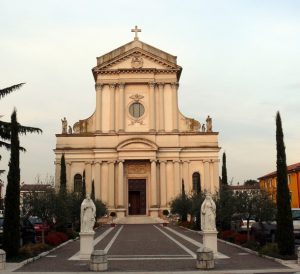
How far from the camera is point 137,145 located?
5309cm

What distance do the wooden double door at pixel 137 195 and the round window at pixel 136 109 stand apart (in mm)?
7908

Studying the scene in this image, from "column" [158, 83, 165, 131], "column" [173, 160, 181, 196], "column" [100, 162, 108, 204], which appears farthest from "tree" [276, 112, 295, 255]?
"column" [100, 162, 108, 204]

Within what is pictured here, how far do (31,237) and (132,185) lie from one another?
2996cm

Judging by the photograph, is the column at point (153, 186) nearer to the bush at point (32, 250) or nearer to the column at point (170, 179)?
the column at point (170, 179)

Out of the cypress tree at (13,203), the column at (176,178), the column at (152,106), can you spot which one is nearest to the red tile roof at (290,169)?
the column at (176,178)

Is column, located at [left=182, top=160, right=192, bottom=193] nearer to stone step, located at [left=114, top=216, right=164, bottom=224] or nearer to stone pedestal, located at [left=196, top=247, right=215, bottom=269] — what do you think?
stone step, located at [left=114, top=216, right=164, bottom=224]

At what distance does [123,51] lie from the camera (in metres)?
55.7

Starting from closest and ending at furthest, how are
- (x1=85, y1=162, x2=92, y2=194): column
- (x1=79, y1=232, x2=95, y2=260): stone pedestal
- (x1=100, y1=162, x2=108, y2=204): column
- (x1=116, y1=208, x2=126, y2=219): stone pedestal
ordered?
(x1=79, y1=232, x2=95, y2=260): stone pedestal < (x1=116, y1=208, x2=126, y2=219): stone pedestal < (x1=100, y1=162, x2=108, y2=204): column < (x1=85, y1=162, x2=92, y2=194): column

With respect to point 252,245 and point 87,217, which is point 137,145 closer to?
point 252,245

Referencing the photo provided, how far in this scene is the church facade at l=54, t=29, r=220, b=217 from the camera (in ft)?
177

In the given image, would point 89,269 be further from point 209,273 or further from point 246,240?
point 246,240

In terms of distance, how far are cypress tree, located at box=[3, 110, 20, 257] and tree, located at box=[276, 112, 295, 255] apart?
10.1 m

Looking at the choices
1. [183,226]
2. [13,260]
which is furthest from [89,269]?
[183,226]

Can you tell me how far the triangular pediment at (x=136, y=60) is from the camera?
55469mm
